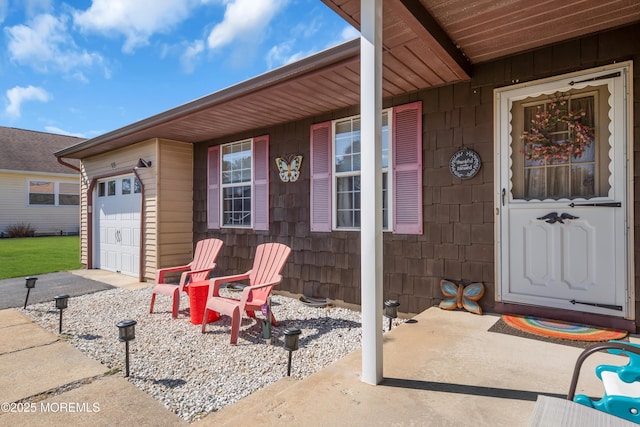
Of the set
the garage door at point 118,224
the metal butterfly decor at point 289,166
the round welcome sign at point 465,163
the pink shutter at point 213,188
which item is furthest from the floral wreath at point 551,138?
the garage door at point 118,224

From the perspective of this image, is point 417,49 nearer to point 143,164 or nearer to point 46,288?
point 143,164

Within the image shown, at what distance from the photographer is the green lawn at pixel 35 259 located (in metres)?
6.99

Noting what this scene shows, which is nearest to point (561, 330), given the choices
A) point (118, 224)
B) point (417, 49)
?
point (417, 49)

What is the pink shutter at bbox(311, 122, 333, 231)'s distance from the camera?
4430 millimetres

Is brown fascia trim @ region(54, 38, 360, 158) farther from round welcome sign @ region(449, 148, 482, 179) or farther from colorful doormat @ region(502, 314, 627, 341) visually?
colorful doormat @ region(502, 314, 627, 341)

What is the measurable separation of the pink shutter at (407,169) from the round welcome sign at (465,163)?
36cm

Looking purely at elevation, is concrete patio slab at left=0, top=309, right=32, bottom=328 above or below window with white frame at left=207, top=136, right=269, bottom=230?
below

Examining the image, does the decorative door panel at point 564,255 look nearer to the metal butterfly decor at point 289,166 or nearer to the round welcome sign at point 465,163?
the round welcome sign at point 465,163

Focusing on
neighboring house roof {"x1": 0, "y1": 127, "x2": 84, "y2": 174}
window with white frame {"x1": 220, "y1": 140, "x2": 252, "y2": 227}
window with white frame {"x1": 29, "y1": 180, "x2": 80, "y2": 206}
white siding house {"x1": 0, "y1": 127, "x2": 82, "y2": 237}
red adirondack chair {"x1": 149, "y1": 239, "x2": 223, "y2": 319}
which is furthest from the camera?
window with white frame {"x1": 29, "y1": 180, "x2": 80, "y2": 206}

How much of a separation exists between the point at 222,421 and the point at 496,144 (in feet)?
10.2

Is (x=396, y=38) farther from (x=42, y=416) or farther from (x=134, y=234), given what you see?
(x=134, y=234)

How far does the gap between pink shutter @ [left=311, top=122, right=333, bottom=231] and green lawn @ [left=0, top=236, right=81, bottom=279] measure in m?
6.10

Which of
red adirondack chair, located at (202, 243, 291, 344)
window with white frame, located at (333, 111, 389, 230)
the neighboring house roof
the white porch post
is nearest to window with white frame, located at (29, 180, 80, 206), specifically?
the neighboring house roof

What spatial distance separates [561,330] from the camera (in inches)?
105
